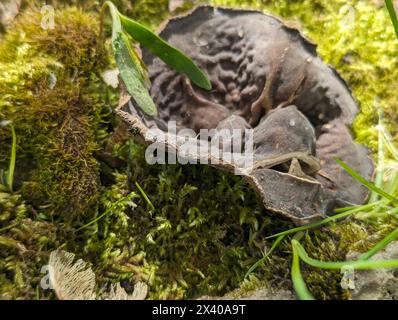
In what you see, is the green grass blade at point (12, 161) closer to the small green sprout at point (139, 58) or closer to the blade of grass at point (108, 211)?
the blade of grass at point (108, 211)

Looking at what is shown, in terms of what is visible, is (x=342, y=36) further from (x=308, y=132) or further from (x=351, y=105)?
(x=308, y=132)

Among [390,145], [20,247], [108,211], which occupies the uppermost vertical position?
[390,145]

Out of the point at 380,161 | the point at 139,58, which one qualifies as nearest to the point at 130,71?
the point at 139,58

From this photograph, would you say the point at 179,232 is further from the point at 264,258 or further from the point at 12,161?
the point at 12,161

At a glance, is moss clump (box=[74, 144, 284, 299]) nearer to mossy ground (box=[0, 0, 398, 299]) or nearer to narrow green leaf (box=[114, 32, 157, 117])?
mossy ground (box=[0, 0, 398, 299])
